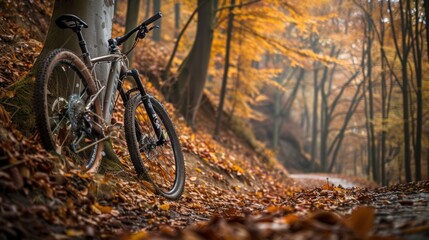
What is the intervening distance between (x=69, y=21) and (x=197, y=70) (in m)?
6.84

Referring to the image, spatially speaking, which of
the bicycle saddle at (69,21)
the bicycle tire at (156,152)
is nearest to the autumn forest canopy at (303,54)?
the bicycle tire at (156,152)

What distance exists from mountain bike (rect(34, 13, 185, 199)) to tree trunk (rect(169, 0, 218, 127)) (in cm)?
550

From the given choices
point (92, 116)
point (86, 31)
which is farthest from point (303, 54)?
point (92, 116)

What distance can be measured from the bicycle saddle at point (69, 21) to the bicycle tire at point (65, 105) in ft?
1.07

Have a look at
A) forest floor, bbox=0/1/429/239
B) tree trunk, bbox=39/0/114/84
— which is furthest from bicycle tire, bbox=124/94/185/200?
tree trunk, bbox=39/0/114/84

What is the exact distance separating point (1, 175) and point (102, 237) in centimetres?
71

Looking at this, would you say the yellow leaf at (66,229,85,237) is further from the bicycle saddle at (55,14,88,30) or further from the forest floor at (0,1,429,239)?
the bicycle saddle at (55,14,88,30)

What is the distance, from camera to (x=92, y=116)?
3596mm

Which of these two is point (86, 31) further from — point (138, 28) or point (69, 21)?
point (138, 28)

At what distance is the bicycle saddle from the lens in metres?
3.35

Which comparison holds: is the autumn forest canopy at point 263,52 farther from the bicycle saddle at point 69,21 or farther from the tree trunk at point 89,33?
the bicycle saddle at point 69,21

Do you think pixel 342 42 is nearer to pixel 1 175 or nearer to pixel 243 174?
pixel 243 174

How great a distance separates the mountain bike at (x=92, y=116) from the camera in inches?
120

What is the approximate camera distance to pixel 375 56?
55.9 feet
